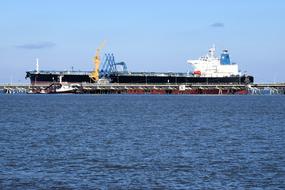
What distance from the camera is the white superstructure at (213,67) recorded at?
187738 millimetres

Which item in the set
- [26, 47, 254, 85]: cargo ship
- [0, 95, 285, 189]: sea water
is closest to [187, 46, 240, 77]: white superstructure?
[26, 47, 254, 85]: cargo ship

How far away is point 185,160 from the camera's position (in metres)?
32.6

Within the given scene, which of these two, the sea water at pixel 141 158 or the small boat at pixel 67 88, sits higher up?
the small boat at pixel 67 88

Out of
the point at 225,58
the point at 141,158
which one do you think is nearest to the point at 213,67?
the point at 225,58

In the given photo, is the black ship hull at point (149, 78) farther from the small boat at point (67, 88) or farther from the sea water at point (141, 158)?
the sea water at point (141, 158)

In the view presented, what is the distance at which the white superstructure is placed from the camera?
18774 cm

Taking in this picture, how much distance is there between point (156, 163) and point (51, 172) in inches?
205

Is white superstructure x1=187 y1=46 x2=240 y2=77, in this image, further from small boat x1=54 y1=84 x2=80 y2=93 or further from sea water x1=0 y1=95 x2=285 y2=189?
sea water x1=0 y1=95 x2=285 y2=189

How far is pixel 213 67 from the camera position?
189250mm

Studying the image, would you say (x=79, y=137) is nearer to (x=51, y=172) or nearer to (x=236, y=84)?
(x=51, y=172)

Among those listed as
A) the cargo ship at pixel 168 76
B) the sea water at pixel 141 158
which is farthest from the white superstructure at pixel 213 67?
the sea water at pixel 141 158

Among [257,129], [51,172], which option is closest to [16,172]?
[51,172]

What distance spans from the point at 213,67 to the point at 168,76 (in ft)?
45.1

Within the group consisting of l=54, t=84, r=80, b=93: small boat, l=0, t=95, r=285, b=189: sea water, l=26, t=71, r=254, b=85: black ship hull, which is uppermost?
l=26, t=71, r=254, b=85: black ship hull
